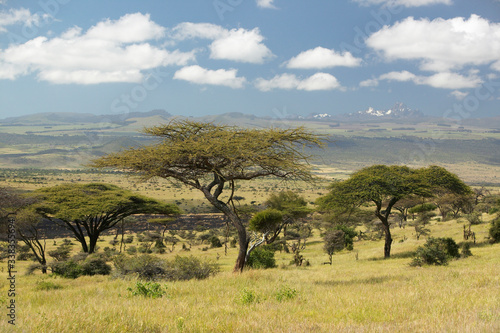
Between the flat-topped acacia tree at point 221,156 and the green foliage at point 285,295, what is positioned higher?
the flat-topped acacia tree at point 221,156

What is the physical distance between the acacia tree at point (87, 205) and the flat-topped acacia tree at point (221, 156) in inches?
696

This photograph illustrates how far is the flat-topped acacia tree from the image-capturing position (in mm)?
14500

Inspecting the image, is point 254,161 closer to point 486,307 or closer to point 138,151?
point 138,151

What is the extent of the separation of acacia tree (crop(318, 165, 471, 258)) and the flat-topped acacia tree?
14473 millimetres

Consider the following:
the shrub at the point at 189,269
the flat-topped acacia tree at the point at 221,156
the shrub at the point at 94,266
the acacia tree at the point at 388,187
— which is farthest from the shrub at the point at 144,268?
the acacia tree at the point at 388,187

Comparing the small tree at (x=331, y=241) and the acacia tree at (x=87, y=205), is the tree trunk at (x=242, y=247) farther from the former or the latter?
the acacia tree at (x=87, y=205)

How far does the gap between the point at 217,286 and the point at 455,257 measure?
1814 cm

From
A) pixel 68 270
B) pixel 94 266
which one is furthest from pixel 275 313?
pixel 68 270

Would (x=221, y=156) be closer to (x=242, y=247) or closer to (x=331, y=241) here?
(x=242, y=247)

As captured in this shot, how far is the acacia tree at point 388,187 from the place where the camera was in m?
28.7

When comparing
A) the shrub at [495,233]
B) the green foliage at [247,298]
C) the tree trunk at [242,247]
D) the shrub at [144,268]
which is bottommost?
the shrub at [495,233]

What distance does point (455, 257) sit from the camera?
23062 millimetres

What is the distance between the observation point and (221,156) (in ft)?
48.6

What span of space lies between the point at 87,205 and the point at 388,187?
2568 centimetres
